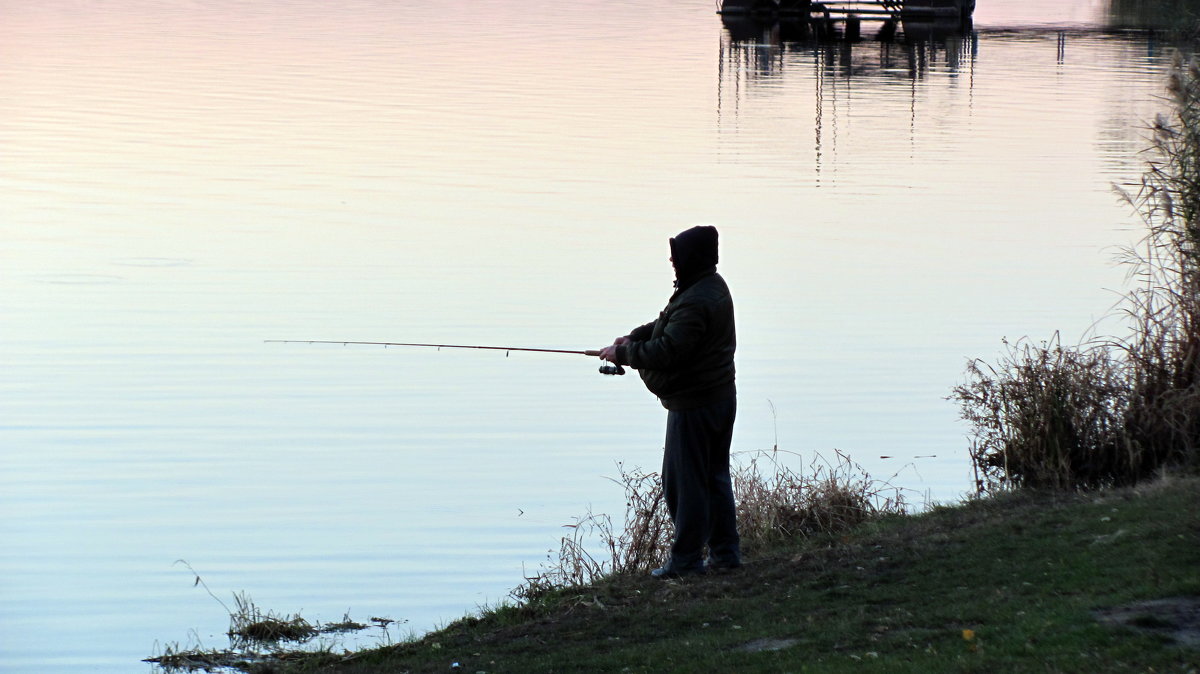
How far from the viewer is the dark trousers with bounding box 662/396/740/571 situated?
7.73 m

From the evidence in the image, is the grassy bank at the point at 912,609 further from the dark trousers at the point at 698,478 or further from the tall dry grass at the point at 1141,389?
the tall dry grass at the point at 1141,389

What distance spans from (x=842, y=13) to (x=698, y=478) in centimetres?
5681

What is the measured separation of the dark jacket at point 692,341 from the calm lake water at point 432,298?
226 cm

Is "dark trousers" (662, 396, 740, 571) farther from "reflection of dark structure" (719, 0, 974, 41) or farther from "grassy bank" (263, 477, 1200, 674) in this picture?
"reflection of dark structure" (719, 0, 974, 41)

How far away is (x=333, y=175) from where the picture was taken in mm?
25297

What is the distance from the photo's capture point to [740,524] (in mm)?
9719

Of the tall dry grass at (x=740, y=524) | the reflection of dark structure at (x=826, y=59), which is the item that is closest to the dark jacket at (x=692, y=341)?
the tall dry grass at (x=740, y=524)

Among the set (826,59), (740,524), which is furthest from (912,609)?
(826,59)

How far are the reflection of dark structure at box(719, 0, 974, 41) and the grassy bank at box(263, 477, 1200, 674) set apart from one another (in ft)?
169

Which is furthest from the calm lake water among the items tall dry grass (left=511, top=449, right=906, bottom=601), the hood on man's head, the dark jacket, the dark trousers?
the hood on man's head

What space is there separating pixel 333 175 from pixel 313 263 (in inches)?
259

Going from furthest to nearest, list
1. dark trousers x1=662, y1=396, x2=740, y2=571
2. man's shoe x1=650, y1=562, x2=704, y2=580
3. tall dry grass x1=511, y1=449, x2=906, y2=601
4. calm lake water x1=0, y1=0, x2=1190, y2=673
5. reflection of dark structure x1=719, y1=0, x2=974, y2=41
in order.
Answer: reflection of dark structure x1=719, y1=0, x2=974, y2=41
calm lake water x1=0, y1=0, x2=1190, y2=673
tall dry grass x1=511, y1=449, x2=906, y2=601
man's shoe x1=650, y1=562, x2=704, y2=580
dark trousers x1=662, y1=396, x2=740, y2=571

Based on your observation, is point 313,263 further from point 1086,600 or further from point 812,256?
point 1086,600

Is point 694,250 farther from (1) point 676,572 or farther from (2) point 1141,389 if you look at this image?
(2) point 1141,389
